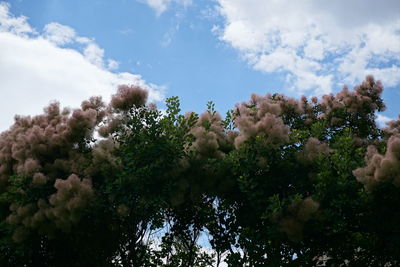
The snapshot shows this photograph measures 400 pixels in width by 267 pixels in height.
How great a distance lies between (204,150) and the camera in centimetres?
803

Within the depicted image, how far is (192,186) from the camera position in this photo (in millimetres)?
7906

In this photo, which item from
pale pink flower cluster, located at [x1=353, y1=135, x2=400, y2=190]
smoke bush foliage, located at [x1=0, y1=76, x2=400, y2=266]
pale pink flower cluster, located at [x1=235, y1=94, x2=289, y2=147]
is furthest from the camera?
pale pink flower cluster, located at [x1=235, y1=94, x2=289, y2=147]

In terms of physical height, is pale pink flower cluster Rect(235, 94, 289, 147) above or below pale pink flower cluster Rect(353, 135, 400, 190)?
above

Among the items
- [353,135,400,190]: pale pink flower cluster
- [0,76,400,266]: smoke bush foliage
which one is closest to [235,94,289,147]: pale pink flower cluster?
[0,76,400,266]: smoke bush foliage

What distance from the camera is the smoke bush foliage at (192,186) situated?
689cm

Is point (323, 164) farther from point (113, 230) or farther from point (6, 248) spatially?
point (6, 248)

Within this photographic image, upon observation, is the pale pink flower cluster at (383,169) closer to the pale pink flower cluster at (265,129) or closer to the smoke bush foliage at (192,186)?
the smoke bush foliage at (192,186)

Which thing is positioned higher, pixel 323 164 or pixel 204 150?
pixel 204 150

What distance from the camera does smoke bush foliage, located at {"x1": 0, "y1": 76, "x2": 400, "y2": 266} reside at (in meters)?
6.89

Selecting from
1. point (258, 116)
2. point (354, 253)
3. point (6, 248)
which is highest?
point (258, 116)

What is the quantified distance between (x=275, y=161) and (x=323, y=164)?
0.85 meters

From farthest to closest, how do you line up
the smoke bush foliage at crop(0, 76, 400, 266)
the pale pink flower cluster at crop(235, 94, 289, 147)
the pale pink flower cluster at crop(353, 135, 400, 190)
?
the pale pink flower cluster at crop(235, 94, 289, 147), the smoke bush foliage at crop(0, 76, 400, 266), the pale pink flower cluster at crop(353, 135, 400, 190)

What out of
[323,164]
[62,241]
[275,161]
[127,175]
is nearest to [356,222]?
[323,164]

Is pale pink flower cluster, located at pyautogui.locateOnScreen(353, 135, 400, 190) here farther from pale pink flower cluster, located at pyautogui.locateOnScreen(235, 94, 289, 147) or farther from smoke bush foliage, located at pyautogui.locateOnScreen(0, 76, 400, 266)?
pale pink flower cluster, located at pyautogui.locateOnScreen(235, 94, 289, 147)
